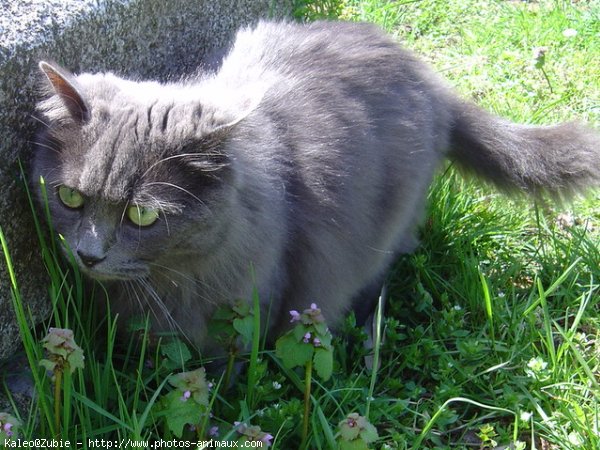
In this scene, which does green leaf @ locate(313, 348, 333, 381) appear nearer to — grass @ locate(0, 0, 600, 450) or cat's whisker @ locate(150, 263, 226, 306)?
grass @ locate(0, 0, 600, 450)

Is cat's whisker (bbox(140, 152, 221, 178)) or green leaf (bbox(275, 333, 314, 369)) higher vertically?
cat's whisker (bbox(140, 152, 221, 178))

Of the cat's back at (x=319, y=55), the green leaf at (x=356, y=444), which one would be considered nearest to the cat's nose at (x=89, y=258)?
the green leaf at (x=356, y=444)

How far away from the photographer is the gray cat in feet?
6.16

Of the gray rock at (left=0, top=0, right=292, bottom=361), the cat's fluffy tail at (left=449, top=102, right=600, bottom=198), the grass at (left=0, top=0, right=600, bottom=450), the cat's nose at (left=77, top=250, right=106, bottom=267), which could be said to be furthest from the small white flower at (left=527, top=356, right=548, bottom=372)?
the gray rock at (left=0, top=0, right=292, bottom=361)

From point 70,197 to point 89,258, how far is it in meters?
0.17

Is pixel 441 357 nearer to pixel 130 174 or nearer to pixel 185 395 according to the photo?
pixel 185 395

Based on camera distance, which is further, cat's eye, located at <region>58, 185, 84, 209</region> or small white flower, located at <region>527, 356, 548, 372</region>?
small white flower, located at <region>527, 356, 548, 372</region>

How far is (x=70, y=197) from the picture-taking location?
1.90 m

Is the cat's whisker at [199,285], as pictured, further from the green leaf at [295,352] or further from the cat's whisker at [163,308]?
the green leaf at [295,352]

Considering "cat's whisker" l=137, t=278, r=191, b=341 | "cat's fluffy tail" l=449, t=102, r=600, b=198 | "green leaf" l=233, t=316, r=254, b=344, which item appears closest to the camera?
"green leaf" l=233, t=316, r=254, b=344

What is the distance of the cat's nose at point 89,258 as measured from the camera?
1827 mm

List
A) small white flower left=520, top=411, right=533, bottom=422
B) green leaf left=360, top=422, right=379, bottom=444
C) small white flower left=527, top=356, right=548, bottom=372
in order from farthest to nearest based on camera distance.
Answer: small white flower left=527, top=356, right=548, bottom=372 → small white flower left=520, top=411, right=533, bottom=422 → green leaf left=360, top=422, right=379, bottom=444

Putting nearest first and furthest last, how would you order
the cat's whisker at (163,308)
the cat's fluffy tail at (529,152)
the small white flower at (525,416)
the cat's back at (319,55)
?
the cat's whisker at (163,308)
the small white flower at (525,416)
the cat's back at (319,55)
the cat's fluffy tail at (529,152)

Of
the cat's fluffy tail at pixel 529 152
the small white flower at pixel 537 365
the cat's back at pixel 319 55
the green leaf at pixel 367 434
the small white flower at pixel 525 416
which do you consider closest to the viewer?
the green leaf at pixel 367 434
